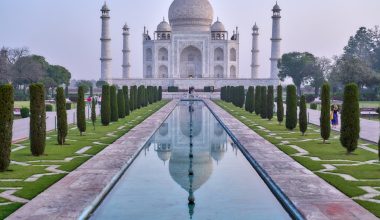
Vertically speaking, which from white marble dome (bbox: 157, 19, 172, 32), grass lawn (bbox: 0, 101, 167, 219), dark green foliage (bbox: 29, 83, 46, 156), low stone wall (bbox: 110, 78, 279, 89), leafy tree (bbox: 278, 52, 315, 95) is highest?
white marble dome (bbox: 157, 19, 172, 32)

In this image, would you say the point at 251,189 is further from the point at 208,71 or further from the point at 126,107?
the point at 208,71

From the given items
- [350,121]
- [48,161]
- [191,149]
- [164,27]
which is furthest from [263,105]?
[164,27]

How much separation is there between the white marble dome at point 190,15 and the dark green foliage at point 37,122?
4722cm

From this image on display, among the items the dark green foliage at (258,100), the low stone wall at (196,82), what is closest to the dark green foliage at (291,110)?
the dark green foliage at (258,100)

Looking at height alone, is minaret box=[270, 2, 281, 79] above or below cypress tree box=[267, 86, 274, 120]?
above

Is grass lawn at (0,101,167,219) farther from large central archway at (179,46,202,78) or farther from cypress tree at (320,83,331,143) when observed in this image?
large central archway at (179,46,202,78)

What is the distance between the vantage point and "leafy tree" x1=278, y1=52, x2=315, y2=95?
171 ft

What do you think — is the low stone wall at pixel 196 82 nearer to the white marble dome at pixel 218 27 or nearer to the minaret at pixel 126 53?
the minaret at pixel 126 53

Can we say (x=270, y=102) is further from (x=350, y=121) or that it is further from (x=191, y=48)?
(x=191, y=48)

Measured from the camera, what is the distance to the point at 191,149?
1180 centimetres

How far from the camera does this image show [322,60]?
52906 millimetres

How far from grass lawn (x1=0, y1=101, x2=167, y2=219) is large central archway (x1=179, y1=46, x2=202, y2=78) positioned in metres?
42.8

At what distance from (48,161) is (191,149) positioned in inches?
131

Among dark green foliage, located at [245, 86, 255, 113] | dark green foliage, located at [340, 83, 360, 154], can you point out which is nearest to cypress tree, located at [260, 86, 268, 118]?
dark green foliage, located at [245, 86, 255, 113]
